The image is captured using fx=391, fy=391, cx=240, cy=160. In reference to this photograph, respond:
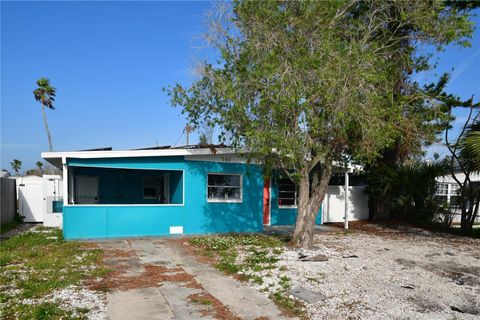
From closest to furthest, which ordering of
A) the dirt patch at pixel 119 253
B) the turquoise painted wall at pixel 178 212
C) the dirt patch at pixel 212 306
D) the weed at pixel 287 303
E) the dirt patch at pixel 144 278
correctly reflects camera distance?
the dirt patch at pixel 212 306, the weed at pixel 287 303, the dirt patch at pixel 144 278, the dirt patch at pixel 119 253, the turquoise painted wall at pixel 178 212

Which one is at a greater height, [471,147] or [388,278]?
[471,147]

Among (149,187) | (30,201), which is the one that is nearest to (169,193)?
(149,187)

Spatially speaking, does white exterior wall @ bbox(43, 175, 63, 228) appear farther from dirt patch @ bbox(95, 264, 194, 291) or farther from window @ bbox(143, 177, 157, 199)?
dirt patch @ bbox(95, 264, 194, 291)

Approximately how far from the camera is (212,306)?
5891 millimetres

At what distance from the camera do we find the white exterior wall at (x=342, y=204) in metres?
17.4

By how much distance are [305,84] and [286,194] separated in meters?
7.53

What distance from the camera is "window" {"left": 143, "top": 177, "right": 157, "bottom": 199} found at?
16.2 meters

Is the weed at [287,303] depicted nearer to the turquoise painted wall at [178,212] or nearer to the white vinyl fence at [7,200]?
the turquoise painted wall at [178,212]

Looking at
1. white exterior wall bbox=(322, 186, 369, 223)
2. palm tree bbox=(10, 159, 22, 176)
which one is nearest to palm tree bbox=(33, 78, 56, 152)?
palm tree bbox=(10, 159, 22, 176)

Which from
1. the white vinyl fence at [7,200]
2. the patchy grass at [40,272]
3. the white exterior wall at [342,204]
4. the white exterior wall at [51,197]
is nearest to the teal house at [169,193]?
the patchy grass at [40,272]

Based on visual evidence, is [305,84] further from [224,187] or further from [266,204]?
[266,204]

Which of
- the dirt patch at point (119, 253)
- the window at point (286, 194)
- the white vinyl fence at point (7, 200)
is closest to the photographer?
the dirt patch at point (119, 253)

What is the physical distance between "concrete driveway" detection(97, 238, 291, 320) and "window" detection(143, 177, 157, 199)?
21.4 feet

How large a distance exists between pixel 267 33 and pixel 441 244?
323 inches
